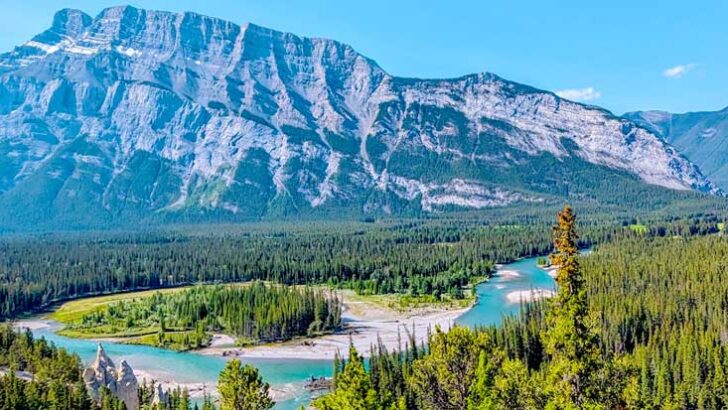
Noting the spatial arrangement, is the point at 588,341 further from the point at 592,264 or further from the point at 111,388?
the point at 592,264

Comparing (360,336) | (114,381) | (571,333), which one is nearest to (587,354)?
(571,333)

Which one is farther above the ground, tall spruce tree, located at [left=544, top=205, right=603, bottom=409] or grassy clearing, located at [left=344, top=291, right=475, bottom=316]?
tall spruce tree, located at [left=544, top=205, right=603, bottom=409]

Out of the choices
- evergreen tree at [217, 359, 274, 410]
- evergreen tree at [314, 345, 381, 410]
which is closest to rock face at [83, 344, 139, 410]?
evergreen tree at [217, 359, 274, 410]

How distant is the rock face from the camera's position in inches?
3150

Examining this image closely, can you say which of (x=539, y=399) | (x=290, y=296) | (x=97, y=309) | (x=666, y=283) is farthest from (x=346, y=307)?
(x=539, y=399)

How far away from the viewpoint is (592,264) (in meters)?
185

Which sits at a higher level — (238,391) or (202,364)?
(238,391)

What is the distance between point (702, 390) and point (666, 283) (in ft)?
227

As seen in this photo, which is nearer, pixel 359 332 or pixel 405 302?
pixel 359 332

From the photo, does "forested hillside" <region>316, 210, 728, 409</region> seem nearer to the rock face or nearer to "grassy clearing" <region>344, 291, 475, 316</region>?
the rock face

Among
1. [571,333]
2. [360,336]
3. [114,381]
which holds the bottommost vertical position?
[360,336]

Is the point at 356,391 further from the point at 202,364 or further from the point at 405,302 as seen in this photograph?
the point at 405,302

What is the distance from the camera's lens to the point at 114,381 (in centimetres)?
8094

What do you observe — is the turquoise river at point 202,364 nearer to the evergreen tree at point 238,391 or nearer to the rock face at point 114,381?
the rock face at point 114,381
